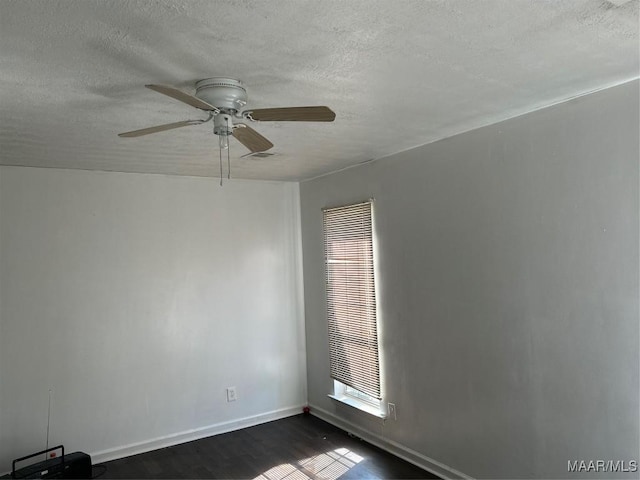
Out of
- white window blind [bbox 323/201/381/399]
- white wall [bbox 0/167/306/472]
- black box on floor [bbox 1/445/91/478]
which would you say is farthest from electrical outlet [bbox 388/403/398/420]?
black box on floor [bbox 1/445/91/478]

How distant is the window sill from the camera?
3.94 m

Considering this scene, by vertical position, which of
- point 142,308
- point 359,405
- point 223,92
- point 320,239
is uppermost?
point 223,92

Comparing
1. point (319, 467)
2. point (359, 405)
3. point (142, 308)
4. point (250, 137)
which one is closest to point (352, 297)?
point (359, 405)

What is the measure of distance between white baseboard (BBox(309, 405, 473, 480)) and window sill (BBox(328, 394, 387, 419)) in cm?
19

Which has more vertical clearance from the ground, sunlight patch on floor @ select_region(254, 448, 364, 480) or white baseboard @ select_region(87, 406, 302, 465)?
white baseboard @ select_region(87, 406, 302, 465)

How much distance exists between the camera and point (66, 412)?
375 centimetres

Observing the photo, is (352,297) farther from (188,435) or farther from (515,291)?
(188,435)

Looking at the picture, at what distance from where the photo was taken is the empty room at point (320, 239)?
5.93 ft

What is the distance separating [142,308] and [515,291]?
3.04m

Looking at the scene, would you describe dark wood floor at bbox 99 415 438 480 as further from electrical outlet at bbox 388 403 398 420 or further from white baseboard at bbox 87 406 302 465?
electrical outlet at bbox 388 403 398 420

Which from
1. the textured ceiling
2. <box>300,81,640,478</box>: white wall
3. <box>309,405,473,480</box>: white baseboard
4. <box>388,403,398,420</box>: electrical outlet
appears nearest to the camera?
the textured ceiling

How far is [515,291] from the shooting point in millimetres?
2859

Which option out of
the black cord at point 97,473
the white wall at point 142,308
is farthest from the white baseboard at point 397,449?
the black cord at point 97,473

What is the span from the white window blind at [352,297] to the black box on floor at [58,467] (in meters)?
2.17
